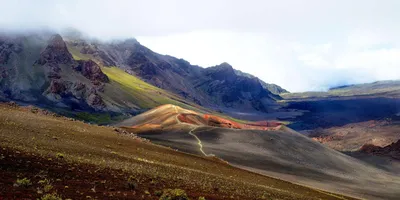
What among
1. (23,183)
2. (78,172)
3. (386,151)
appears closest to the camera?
(23,183)

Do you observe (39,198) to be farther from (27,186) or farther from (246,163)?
(246,163)

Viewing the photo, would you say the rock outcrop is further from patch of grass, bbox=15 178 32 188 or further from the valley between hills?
patch of grass, bbox=15 178 32 188

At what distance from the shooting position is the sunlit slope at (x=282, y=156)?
7106cm

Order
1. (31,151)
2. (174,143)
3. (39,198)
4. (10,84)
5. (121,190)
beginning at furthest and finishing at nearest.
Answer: (10,84) < (174,143) < (31,151) < (121,190) < (39,198)

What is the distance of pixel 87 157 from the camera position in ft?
113

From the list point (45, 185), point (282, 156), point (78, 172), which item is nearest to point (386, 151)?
point (282, 156)

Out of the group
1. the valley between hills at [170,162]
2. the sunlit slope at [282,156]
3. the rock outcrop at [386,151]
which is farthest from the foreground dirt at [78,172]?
the rock outcrop at [386,151]

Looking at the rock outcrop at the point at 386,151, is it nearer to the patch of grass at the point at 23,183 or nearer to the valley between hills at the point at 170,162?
the valley between hills at the point at 170,162

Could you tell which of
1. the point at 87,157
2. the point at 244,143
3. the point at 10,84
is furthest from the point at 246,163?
the point at 10,84

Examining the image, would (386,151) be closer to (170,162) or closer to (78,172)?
(170,162)

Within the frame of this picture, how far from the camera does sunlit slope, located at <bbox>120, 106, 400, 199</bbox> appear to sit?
7106cm

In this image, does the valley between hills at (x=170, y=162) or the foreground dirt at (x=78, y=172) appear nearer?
the foreground dirt at (x=78, y=172)

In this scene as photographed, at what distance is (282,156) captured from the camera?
88.0 m

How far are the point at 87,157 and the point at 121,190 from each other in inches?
454
